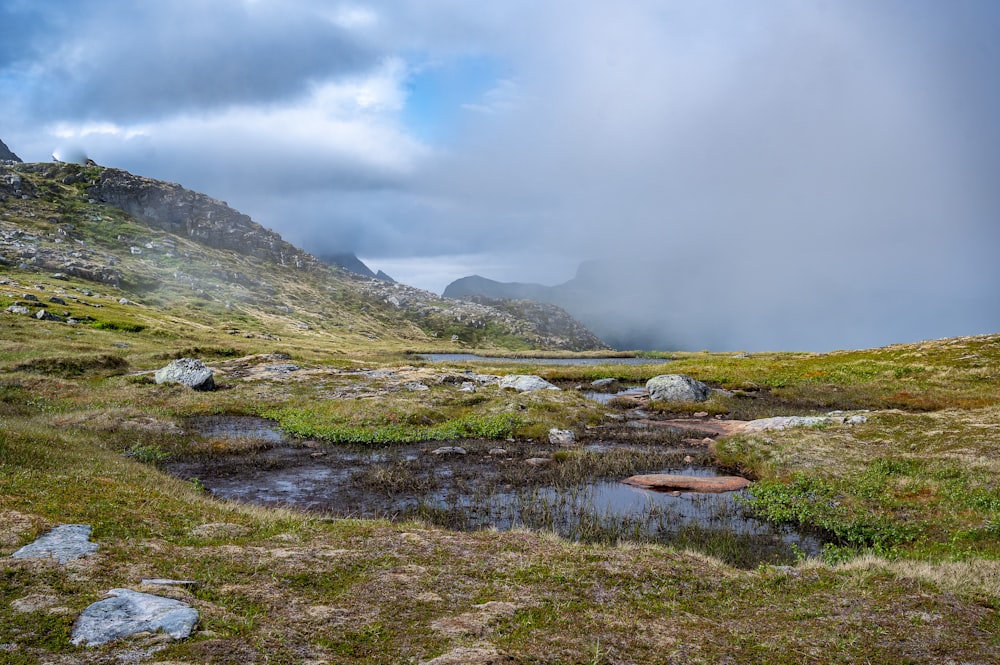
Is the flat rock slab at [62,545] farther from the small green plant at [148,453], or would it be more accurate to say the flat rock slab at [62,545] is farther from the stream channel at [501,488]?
the small green plant at [148,453]

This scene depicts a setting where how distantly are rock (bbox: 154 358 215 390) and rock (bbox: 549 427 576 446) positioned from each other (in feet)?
134

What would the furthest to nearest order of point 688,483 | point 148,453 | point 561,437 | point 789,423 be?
1. point 561,437
2. point 789,423
3. point 148,453
4. point 688,483

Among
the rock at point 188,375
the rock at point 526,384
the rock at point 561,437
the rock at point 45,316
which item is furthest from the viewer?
the rock at point 45,316

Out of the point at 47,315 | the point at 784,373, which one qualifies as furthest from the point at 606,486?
the point at 47,315

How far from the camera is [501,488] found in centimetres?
3061

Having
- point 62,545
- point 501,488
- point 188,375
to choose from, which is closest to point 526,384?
point 501,488

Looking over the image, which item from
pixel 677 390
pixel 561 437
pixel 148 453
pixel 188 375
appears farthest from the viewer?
pixel 677 390

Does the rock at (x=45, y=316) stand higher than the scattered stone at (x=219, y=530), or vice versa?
the rock at (x=45, y=316)

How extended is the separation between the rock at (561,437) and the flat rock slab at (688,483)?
33.7ft

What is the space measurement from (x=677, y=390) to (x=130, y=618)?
63.7 meters

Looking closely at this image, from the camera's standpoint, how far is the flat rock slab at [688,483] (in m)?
31.4

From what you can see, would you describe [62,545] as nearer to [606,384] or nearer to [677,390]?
[677,390]

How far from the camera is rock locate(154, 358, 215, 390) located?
5866cm

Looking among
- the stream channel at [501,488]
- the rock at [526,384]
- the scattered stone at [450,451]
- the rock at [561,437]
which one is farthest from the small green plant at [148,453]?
the rock at [526,384]
